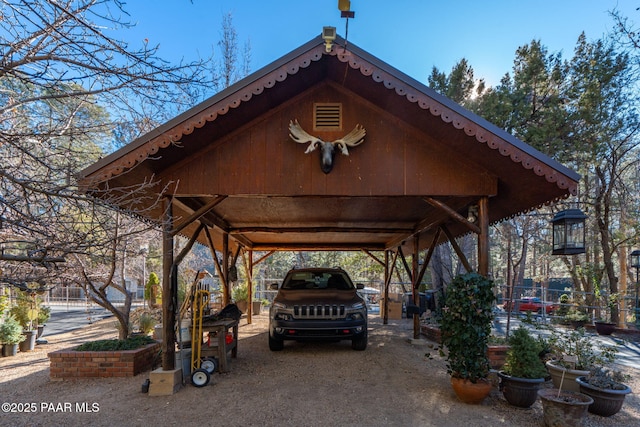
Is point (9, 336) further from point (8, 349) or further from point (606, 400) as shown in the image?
point (606, 400)

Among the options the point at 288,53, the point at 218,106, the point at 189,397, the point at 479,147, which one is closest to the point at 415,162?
the point at 479,147

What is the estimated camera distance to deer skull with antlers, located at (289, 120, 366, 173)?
5.41 metres

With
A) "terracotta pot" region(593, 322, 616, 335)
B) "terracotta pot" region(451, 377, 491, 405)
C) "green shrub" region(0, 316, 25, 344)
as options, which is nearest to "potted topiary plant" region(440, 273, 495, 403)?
"terracotta pot" region(451, 377, 491, 405)

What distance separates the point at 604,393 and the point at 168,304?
554 centimetres

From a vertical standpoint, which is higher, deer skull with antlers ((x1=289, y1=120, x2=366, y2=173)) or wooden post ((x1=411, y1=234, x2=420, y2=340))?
deer skull with antlers ((x1=289, y1=120, x2=366, y2=173))

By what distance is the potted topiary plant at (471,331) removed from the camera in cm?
478

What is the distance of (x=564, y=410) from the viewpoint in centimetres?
409

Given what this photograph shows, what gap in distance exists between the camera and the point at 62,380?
5973 mm

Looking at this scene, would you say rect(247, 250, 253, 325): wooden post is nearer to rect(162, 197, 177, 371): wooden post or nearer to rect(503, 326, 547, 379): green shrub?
rect(162, 197, 177, 371): wooden post

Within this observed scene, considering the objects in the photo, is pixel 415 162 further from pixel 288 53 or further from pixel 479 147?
pixel 288 53

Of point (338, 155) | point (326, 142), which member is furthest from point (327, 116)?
point (338, 155)

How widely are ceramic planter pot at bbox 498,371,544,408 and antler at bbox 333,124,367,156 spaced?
3.51 metres

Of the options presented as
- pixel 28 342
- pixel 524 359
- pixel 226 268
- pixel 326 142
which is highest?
pixel 326 142

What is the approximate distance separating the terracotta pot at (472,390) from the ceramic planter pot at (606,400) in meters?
1.18
